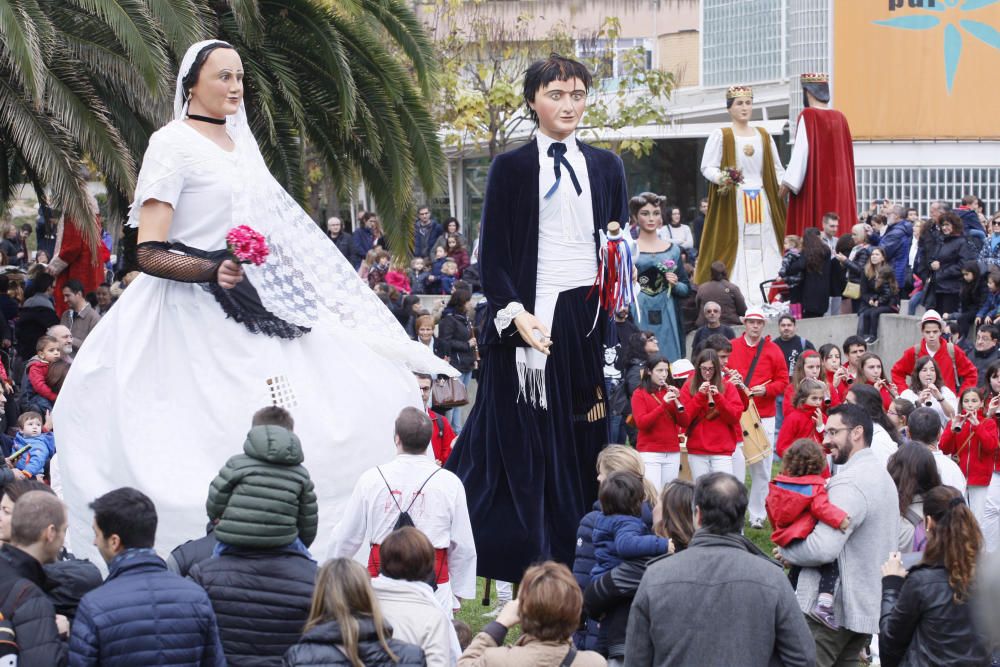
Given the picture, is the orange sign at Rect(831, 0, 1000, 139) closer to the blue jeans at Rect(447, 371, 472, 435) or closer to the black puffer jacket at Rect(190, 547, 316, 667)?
the blue jeans at Rect(447, 371, 472, 435)

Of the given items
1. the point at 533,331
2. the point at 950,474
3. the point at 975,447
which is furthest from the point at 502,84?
the point at 533,331

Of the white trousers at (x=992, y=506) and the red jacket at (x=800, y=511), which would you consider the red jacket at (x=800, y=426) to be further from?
the red jacket at (x=800, y=511)

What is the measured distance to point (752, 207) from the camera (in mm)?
16516

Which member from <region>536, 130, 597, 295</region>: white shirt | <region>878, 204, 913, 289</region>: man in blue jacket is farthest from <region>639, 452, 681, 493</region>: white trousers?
<region>878, 204, 913, 289</region>: man in blue jacket

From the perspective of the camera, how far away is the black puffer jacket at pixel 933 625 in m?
5.48

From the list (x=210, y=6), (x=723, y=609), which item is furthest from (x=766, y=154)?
(x=723, y=609)

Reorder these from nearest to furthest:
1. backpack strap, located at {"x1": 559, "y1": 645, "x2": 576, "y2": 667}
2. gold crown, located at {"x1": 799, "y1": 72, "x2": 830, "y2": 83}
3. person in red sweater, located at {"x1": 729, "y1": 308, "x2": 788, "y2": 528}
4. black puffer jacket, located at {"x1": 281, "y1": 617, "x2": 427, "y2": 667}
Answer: black puffer jacket, located at {"x1": 281, "y1": 617, "x2": 427, "y2": 667}, backpack strap, located at {"x1": 559, "y1": 645, "x2": 576, "y2": 667}, person in red sweater, located at {"x1": 729, "y1": 308, "x2": 788, "y2": 528}, gold crown, located at {"x1": 799, "y1": 72, "x2": 830, "y2": 83}

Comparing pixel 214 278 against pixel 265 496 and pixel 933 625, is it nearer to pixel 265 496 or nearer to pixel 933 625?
pixel 265 496

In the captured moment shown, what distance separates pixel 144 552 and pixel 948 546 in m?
2.79

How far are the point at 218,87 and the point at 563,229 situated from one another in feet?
5.42

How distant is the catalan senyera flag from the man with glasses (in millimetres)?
9926

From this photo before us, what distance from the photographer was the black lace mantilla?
656 cm

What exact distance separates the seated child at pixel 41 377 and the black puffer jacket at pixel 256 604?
6204 millimetres

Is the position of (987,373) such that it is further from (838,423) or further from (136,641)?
(136,641)
